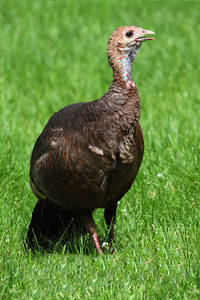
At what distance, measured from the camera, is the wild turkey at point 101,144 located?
3.56 m

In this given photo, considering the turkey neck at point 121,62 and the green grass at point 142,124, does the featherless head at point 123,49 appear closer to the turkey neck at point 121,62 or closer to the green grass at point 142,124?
the turkey neck at point 121,62

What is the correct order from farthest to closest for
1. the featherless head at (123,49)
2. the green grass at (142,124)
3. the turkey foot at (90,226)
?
the turkey foot at (90,226), the featherless head at (123,49), the green grass at (142,124)

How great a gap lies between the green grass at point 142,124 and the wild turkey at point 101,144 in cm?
48

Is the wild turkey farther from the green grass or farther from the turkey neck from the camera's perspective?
the green grass

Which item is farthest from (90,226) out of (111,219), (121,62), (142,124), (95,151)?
(142,124)

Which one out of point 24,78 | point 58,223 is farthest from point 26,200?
point 24,78

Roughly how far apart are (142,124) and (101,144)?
114 inches

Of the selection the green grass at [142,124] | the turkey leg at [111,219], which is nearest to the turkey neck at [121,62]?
the turkey leg at [111,219]

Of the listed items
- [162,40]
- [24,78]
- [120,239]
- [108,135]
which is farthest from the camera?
[162,40]

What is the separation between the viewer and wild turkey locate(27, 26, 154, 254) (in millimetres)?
3562

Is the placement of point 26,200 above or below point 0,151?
below

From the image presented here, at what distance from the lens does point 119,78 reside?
3.66 metres

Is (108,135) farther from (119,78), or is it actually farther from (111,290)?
(111,290)

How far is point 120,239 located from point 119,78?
1266 mm
